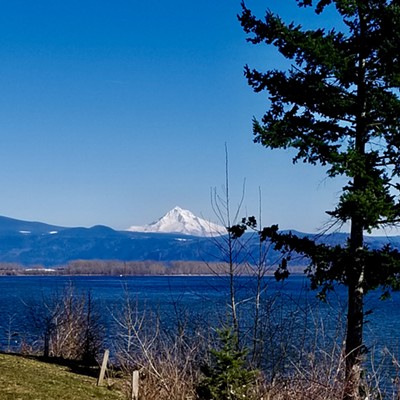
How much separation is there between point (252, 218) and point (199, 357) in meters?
3.14

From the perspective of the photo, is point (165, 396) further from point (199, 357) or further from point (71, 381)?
point (71, 381)

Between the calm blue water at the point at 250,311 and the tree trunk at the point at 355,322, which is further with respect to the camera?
the tree trunk at the point at 355,322

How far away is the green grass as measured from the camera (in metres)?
12.4

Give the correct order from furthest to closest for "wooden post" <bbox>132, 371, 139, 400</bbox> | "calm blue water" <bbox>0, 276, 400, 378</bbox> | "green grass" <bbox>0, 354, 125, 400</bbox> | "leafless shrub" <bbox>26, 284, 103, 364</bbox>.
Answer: "leafless shrub" <bbox>26, 284, 103, 364</bbox> → "calm blue water" <bbox>0, 276, 400, 378</bbox> → "wooden post" <bbox>132, 371, 139, 400</bbox> → "green grass" <bbox>0, 354, 125, 400</bbox>

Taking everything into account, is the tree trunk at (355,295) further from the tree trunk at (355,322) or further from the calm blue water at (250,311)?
the calm blue water at (250,311)

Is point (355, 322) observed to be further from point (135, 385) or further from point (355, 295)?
point (135, 385)

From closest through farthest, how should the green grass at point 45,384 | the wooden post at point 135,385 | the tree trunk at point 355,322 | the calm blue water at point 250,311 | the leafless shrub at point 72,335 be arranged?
the green grass at point 45,384, the wooden post at point 135,385, the calm blue water at point 250,311, the tree trunk at point 355,322, the leafless shrub at point 72,335

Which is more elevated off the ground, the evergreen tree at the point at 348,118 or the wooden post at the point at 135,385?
the evergreen tree at the point at 348,118

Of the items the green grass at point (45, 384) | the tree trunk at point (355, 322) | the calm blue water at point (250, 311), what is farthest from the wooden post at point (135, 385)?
the tree trunk at point (355, 322)

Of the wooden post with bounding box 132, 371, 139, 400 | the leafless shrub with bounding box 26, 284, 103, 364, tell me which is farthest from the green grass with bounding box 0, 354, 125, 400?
the leafless shrub with bounding box 26, 284, 103, 364

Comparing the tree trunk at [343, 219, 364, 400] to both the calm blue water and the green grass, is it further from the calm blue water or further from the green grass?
the green grass

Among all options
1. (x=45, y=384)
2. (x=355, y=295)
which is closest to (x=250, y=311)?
→ (x=355, y=295)

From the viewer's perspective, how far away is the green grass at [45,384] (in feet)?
40.7

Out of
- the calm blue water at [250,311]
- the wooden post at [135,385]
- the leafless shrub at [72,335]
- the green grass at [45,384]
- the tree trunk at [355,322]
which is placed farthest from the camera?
the leafless shrub at [72,335]
